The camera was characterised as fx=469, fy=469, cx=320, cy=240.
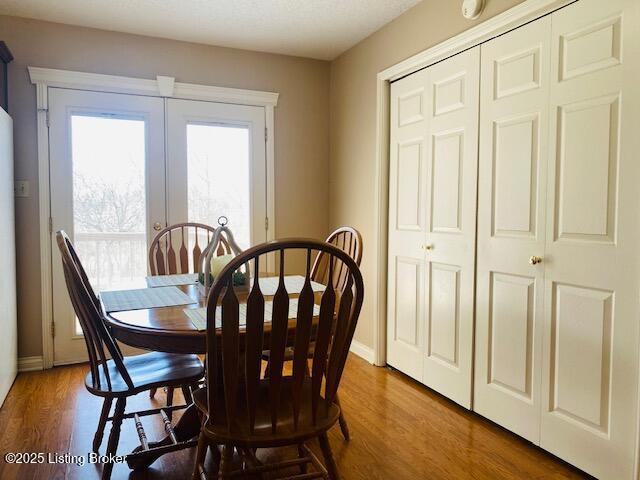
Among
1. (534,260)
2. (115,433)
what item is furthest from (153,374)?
(534,260)

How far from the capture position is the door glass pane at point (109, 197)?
10.5 feet

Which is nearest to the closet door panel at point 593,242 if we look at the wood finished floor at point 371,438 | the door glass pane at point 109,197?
the wood finished floor at point 371,438

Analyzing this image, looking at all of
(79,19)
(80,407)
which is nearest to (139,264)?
(80,407)

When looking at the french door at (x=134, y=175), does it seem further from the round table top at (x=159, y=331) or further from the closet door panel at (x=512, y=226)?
the closet door panel at (x=512, y=226)

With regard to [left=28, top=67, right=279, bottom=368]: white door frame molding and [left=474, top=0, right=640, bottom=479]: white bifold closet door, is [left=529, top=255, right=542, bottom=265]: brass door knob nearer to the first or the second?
[left=474, top=0, right=640, bottom=479]: white bifold closet door

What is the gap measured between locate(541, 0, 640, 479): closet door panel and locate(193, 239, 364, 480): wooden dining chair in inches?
40.8

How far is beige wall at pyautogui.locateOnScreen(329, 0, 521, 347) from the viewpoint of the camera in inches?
109

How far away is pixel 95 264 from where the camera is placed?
3.25 metres

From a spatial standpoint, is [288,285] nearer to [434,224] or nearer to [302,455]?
[302,455]

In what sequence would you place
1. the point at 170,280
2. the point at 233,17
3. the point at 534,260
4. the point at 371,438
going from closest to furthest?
1. the point at 534,260
2. the point at 371,438
3. the point at 170,280
4. the point at 233,17

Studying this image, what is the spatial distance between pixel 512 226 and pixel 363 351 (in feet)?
5.32

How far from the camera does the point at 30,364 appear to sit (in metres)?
3.11

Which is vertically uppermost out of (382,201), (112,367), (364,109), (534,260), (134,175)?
(364,109)

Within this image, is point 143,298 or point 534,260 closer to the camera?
point 143,298
